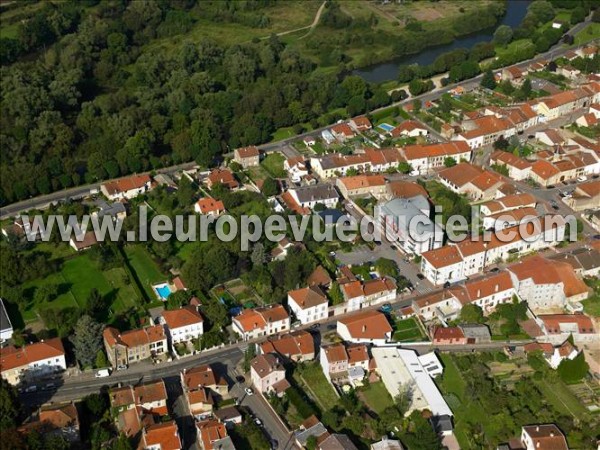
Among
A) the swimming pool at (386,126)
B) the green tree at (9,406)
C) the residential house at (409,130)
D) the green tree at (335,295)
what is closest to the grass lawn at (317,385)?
the green tree at (335,295)

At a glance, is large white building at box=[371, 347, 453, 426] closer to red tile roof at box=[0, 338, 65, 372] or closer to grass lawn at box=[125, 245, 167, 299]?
grass lawn at box=[125, 245, 167, 299]

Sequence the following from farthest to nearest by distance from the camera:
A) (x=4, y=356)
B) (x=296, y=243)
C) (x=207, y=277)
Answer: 1. (x=296, y=243)
2. (x=207, y=277)
3. (x=4, y=356)

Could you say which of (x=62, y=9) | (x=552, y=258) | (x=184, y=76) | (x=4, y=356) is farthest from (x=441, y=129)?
(x=62, y=9)

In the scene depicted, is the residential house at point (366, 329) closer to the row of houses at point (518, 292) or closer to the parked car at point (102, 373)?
the row of houses at point (518, 292)

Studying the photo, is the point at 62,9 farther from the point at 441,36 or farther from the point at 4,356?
the point at 4,356

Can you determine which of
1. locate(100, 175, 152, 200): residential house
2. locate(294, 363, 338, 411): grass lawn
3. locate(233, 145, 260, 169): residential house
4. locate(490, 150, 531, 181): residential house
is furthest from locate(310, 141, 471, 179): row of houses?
locate(294, 363, 338, 411): grass lawn
